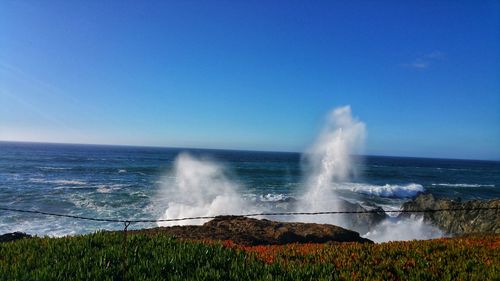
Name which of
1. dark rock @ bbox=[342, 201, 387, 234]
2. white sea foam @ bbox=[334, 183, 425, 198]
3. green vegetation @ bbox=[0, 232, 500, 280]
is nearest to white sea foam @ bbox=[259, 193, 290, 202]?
white sea foam @ bbox=[334, 183, 425, 198]

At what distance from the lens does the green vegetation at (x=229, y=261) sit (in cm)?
675

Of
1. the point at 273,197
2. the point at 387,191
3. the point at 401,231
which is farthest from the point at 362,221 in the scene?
the point at 387,191

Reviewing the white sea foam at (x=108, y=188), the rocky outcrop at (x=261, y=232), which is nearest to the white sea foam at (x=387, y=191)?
the white sea foam at (x=108, y=188)

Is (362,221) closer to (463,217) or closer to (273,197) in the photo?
(463,217)

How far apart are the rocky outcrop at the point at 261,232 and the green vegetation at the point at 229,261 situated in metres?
3.79

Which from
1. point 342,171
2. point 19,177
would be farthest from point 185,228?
point 342,171

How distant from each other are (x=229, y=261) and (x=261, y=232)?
21.8 feet

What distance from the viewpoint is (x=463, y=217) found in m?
24.3

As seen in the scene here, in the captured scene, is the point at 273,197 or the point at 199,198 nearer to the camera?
the point at 199,198

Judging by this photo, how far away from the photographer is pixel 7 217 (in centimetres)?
2609

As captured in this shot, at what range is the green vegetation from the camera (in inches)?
266

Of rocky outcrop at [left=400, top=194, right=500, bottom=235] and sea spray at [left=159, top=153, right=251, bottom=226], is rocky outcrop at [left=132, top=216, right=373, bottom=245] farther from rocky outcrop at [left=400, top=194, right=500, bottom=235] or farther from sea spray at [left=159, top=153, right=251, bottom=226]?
sea spray at [left=159, top=153, right=251, bottom=226]

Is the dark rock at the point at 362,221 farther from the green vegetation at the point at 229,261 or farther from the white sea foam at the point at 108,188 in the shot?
the white sea foam at the point at 108,188

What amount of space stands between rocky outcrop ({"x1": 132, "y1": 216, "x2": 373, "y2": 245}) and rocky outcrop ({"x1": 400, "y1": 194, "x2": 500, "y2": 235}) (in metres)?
8.27
